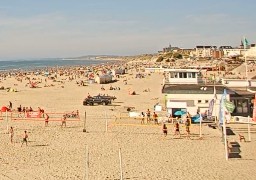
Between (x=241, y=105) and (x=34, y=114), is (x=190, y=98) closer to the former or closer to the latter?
(x=241, y=105)

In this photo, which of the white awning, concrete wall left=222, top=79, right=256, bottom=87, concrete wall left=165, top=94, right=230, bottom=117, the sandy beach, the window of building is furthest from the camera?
concrete wall left=222, top=79, right=256, bottom=87

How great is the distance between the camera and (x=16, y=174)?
52.5 ft

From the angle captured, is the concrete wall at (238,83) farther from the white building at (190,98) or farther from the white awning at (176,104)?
the white awning at (176,104)

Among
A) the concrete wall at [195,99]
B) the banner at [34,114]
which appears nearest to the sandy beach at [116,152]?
the banner at [34,114]

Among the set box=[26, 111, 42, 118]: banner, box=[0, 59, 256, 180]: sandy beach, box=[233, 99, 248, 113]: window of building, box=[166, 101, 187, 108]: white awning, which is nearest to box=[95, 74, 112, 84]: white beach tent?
box=[0, 59, 256, 180]: sandy beach

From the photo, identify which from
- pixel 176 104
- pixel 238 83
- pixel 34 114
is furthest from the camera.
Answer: pixel 238 83

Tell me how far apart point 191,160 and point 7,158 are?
848cm

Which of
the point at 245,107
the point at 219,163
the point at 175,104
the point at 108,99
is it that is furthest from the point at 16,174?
the point at 108,99

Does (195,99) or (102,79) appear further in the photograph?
(102,79)

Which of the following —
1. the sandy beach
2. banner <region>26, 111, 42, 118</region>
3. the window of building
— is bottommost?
the sandy beach

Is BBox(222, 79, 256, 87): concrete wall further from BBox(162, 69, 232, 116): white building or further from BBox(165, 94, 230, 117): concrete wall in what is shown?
BBox(165, 94, 230, 117): concrete wall

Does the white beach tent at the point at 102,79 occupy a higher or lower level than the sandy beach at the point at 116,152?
higher

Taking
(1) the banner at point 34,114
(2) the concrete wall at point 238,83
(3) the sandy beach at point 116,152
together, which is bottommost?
(3) the sandy beach at point 116,152

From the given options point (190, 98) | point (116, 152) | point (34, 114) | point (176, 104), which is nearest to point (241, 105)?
A: point (190, 98)
